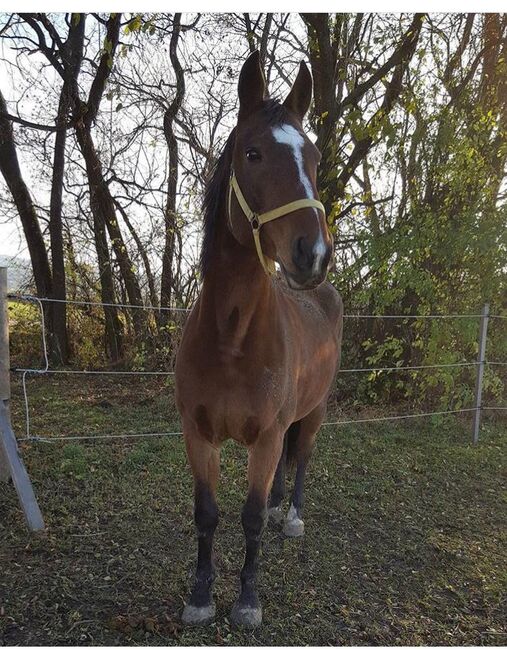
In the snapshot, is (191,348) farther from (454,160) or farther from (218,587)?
(454,160)

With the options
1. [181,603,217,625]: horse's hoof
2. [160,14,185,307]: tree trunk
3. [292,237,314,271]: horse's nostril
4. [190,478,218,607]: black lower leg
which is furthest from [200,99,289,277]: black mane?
[160,14,185,307]: tree trunk

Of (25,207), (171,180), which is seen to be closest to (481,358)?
(171,180)

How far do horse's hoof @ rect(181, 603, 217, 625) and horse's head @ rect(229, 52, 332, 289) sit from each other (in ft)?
5.28

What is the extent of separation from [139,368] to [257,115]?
229 inches

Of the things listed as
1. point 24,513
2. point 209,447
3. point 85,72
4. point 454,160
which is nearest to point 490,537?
point 209,447

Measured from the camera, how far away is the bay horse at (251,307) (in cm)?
167

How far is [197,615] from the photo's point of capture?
2234mm

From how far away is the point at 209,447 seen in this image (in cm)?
233

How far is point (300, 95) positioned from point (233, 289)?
842mm

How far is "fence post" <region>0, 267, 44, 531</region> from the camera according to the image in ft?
9.57

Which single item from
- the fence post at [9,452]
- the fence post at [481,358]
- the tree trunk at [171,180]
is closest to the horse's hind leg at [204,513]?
the fence post at [9,452]

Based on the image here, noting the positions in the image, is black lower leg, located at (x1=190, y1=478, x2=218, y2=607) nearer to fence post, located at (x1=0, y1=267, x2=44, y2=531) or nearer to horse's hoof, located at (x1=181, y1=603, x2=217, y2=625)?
horse's hoof, located at (x1=181, y1=603, x2=217, y2=625)

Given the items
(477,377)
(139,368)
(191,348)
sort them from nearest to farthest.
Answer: (191,348) → (477,377) → (139,368)

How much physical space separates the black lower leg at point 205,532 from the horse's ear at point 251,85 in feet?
5.61
